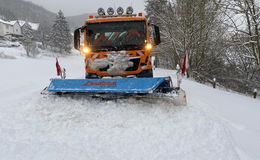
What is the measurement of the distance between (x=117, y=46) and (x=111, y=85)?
181 cm

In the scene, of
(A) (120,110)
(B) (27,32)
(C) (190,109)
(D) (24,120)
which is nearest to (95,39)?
(A) (120,110)

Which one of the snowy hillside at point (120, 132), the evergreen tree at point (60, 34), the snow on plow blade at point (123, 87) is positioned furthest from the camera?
the evergreen tree at point (60, 34)

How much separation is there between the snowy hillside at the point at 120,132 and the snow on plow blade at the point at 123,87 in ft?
0.85

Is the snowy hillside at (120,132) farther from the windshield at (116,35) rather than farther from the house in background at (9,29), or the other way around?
the house in background at (9,29)

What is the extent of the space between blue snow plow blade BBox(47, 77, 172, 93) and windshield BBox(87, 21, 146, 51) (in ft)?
5.34

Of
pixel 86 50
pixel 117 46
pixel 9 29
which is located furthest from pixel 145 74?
pixel 9 29

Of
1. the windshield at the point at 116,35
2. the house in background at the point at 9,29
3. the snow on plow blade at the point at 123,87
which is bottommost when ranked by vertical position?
the snow on plow blade at the point at 123,87

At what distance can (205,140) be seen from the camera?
8.75 feet

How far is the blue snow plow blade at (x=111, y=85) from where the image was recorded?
367 centimetres

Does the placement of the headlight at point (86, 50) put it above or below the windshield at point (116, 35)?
below

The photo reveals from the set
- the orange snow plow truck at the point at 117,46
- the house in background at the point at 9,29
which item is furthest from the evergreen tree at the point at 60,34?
the orange snow plow truck at the point at 117,46

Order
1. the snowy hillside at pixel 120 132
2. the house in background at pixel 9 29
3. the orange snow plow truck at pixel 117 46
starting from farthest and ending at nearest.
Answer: the house in background at pixel 9 29
the orange snow plow truck at pixel 117 46
the snowy hillside at pixel 120 132

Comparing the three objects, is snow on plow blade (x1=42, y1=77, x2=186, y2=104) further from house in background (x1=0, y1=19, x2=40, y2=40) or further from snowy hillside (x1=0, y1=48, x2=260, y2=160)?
house in background (x1=0, y1=19, x2=40, y2=40)

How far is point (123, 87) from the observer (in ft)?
12.4
